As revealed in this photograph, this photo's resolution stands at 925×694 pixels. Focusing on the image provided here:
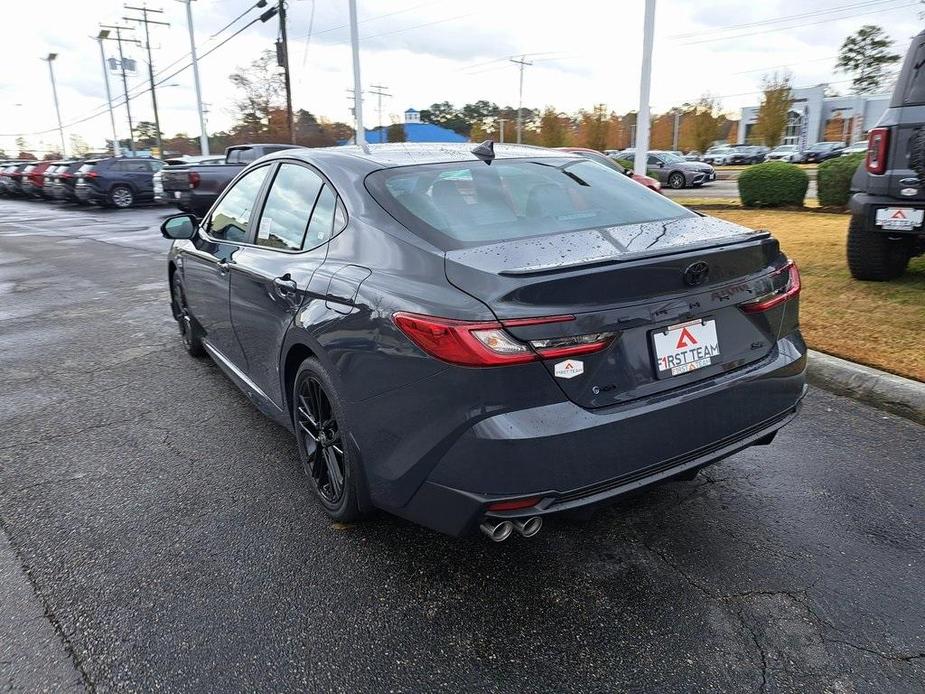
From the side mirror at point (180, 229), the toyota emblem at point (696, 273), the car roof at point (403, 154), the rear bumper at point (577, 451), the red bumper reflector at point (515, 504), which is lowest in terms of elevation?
the red bumper reflector at point (515, 504)

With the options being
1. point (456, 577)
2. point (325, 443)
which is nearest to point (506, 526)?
point (456, 577)

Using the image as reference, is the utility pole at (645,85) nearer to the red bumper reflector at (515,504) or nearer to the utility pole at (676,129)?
the red bumper reflector at (515,504)

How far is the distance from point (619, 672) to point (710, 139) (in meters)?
64.6

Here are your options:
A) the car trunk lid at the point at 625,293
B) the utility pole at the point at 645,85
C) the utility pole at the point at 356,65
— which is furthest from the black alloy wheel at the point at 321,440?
the utility pole at the point at 356,65

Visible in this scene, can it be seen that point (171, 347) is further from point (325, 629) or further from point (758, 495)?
point (758, 495)

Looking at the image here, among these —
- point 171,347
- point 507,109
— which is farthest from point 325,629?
point 507,109

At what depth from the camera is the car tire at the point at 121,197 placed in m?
23.1

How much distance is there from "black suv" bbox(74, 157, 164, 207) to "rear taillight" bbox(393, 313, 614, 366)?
24.6 meters

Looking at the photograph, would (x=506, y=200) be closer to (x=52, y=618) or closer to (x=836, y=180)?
(x=52, y=618)

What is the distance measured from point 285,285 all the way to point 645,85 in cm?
1252

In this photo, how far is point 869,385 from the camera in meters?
4.02

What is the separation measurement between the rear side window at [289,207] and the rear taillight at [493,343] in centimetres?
126

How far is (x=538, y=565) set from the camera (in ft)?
8.50

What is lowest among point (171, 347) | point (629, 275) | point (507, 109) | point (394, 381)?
point (171, 347)
